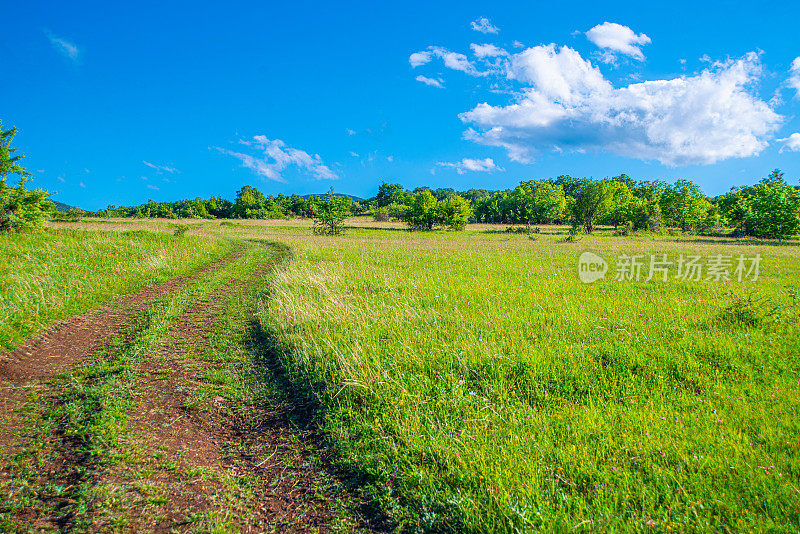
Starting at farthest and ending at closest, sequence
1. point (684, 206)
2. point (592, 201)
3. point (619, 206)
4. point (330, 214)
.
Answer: point (592, 201)
point (619, 206)
point (684, 206)
point (330, 214)

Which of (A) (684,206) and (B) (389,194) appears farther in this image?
(B) (389,194)

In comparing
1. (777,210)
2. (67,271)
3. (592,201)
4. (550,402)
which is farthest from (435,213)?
(550,402)

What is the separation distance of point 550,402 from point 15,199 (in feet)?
92.5

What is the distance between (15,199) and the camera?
1900 cm

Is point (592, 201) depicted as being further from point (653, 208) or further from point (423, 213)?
point (423, 213)

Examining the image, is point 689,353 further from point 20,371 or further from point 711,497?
point 20,371

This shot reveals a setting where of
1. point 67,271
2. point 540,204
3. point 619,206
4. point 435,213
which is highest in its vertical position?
point 540,204

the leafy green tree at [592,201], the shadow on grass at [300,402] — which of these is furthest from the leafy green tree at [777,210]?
the shadow on grass at [300,402]

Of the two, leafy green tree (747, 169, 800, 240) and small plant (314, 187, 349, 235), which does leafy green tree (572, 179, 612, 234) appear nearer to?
leafy green tree (747, 169, 800, 240)

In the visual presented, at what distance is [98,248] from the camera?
59.1 ft

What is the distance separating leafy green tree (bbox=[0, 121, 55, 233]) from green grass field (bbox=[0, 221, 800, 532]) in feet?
43.4

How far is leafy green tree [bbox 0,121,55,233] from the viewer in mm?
18547

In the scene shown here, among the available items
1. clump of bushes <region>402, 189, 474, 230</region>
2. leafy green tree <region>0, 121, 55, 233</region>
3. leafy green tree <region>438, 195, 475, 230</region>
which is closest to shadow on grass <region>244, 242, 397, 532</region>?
leafy green tree <region>0, 121, 55, 233</region>
